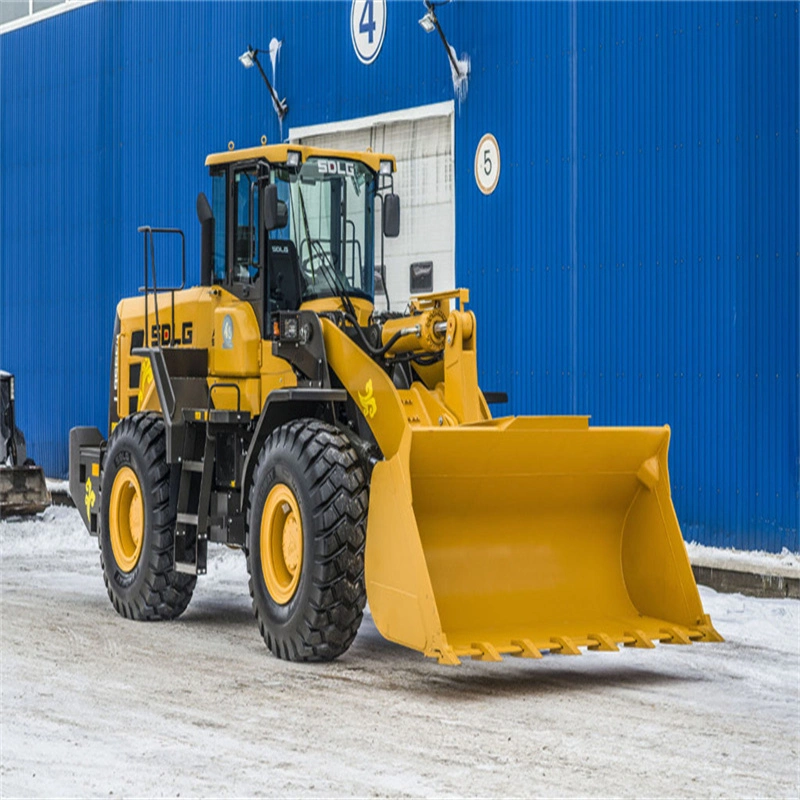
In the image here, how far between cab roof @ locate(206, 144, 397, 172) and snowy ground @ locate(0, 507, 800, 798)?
322 centimetres

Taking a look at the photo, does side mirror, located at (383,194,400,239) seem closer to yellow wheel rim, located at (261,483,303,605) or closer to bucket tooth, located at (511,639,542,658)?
yellow wheel rim, located at (261,483,303,605)

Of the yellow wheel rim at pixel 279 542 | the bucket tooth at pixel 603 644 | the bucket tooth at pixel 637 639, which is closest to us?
the bucket tooth at pixel 603 644

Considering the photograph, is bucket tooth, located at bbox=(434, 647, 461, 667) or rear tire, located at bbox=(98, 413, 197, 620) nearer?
bucket tooth, located at bbox=(434, 647, 461, 667)

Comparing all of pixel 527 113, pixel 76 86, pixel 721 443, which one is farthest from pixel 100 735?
pixel 76 86

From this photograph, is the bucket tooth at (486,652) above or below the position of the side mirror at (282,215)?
below

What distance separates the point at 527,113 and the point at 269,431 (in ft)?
23.5

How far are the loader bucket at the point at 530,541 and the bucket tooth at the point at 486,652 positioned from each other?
0.02 meters

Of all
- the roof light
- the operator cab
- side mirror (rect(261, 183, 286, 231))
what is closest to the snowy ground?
→ the operator cab

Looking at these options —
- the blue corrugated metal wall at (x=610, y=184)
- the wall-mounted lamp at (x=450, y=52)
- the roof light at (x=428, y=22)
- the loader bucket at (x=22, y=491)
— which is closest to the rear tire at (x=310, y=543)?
the blue corrugated metal wall at (x=610, y=184)

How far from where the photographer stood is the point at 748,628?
10.9m

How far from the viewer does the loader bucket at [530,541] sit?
28.8ft

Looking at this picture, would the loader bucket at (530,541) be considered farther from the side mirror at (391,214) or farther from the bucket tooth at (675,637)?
the side mirror at (391,214)

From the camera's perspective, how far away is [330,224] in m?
11.0

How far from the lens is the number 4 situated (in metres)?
18.3
